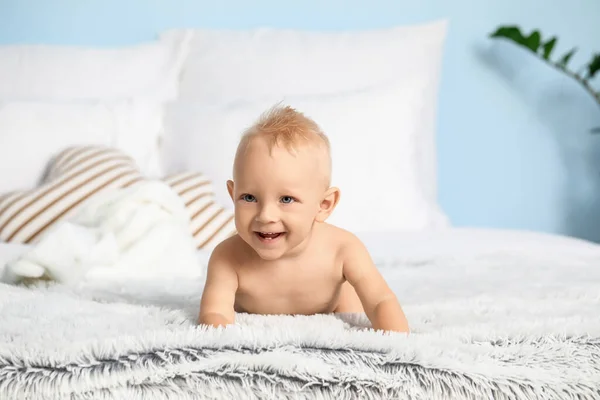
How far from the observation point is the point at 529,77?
7.98 ft

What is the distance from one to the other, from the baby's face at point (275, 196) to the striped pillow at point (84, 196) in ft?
2.19

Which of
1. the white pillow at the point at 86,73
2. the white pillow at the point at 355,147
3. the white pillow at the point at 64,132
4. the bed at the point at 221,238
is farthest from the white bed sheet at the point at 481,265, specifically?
the white pillow at the point at 86,73

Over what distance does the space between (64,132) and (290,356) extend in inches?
50.3

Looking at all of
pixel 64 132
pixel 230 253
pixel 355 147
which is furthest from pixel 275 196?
pixel 64 132

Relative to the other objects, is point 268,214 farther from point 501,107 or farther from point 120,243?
point 501,107

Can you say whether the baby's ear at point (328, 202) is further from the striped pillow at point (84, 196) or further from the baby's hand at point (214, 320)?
the striped pillow at point (84, 196)

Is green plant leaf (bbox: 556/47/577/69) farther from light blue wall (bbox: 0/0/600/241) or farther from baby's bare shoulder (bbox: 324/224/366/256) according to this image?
baby's bare shoulder (bbox: 324/224/366/256)

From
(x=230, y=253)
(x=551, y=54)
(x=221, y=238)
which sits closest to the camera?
(x=230, y=253)

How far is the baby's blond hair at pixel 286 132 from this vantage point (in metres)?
0.85

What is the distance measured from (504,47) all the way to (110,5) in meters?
1.34

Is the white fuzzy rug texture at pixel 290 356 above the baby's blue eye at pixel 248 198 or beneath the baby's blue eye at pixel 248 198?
beneath

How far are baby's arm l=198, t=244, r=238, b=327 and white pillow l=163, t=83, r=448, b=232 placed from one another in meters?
0.78

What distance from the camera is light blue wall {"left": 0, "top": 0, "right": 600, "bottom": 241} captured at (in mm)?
2375

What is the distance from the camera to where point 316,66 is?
2.03m
